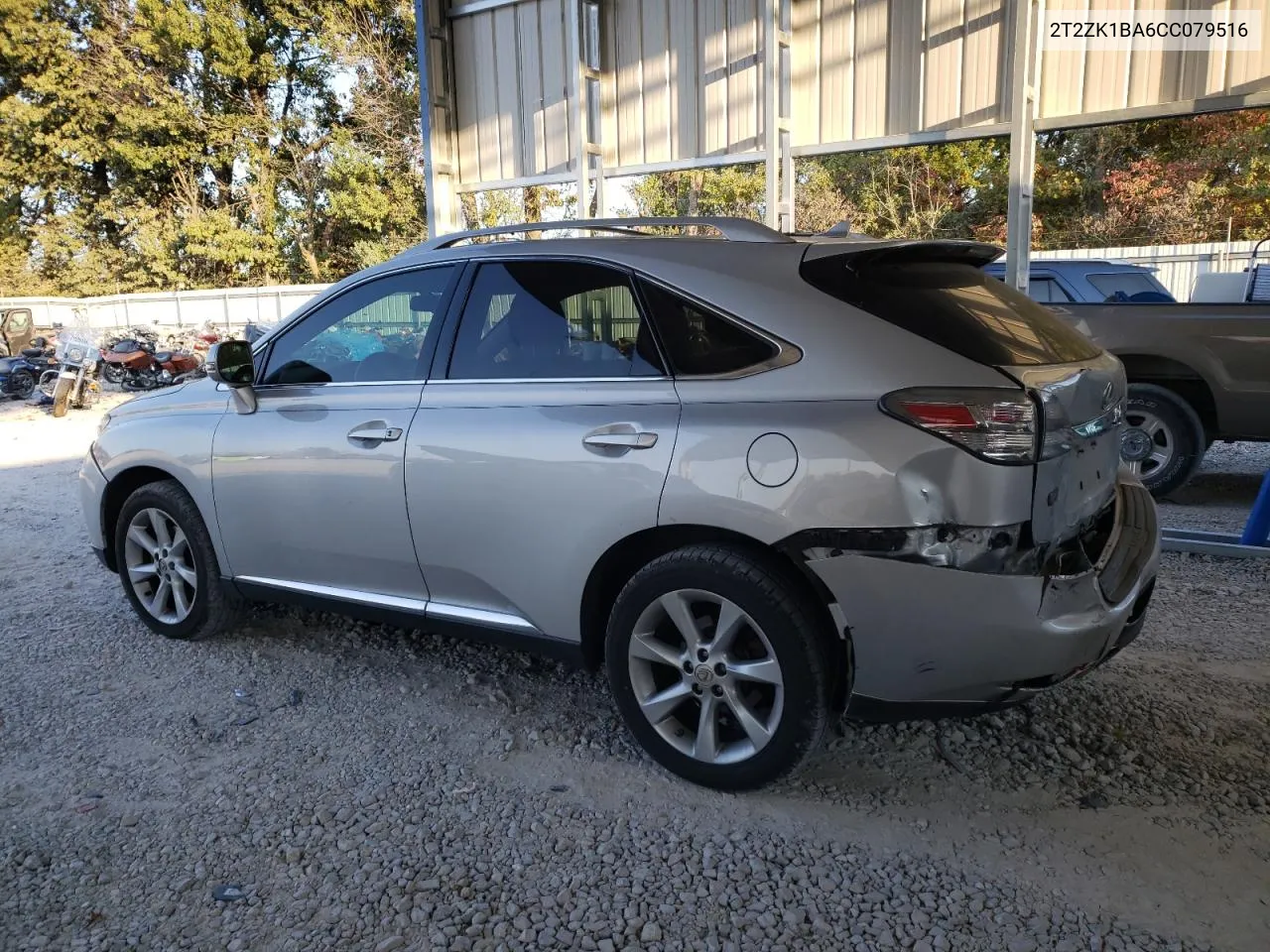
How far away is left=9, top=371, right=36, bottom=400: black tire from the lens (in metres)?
17.0

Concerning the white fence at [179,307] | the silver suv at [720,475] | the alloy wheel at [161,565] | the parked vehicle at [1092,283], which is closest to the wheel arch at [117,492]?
the alloy wheel at [161,565]

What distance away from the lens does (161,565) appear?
434cm

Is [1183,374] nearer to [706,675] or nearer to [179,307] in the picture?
[706,675]

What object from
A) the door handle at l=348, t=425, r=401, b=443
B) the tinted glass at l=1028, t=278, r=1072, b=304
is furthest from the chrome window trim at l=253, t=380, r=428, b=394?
the tinted glass at l=1028, t=278, r=1072, b=304

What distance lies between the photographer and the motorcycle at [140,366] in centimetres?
1758

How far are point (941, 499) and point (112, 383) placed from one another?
64.6ft

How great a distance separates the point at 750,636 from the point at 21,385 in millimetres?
18636

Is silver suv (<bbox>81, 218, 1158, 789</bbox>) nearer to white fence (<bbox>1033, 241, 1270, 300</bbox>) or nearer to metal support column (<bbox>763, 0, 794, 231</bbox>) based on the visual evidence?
white fence (<bbox>1033, 241, 1270, 300</bbox>)

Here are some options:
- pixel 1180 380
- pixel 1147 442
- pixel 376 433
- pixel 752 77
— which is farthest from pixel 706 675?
pixel 752 77

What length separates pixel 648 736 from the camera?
9.84 ft

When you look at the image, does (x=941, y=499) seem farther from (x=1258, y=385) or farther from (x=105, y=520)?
(x=1258, y=385)

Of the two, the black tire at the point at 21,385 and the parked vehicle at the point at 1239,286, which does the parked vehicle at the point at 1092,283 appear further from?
the black tire at the point at 21,385

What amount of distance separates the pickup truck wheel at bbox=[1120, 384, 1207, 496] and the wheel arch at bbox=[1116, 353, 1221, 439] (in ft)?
0.21

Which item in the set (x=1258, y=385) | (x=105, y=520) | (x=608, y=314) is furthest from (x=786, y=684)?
(x=1258, y=385)
